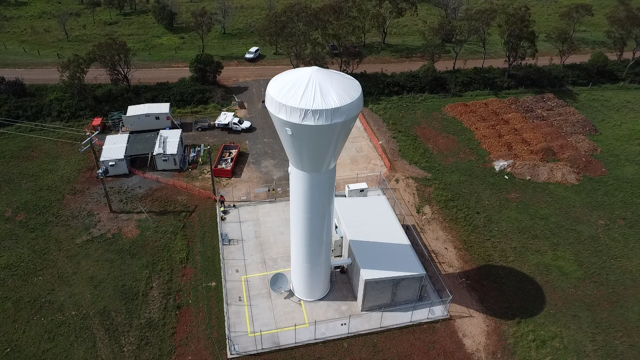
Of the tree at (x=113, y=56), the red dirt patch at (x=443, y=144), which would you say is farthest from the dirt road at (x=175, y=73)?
the red dirt patch at (x=443, y=144)

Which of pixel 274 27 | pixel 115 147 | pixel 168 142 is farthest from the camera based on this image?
pixel 274 27

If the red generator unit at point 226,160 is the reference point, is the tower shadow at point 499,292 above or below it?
below

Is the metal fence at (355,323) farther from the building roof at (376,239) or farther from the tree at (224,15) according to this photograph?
the tree at (224,15)

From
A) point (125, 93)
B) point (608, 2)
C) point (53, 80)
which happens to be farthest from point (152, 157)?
point (608, 2)

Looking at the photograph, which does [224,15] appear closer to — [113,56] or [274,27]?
[274,27]

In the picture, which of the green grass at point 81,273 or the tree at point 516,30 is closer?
the green grass at point 81,273

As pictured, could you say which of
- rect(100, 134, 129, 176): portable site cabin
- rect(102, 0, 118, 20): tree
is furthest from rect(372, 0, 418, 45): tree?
rect(102, 0, 118, 20): tree

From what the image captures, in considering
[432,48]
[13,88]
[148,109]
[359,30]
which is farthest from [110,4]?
[432,48]
